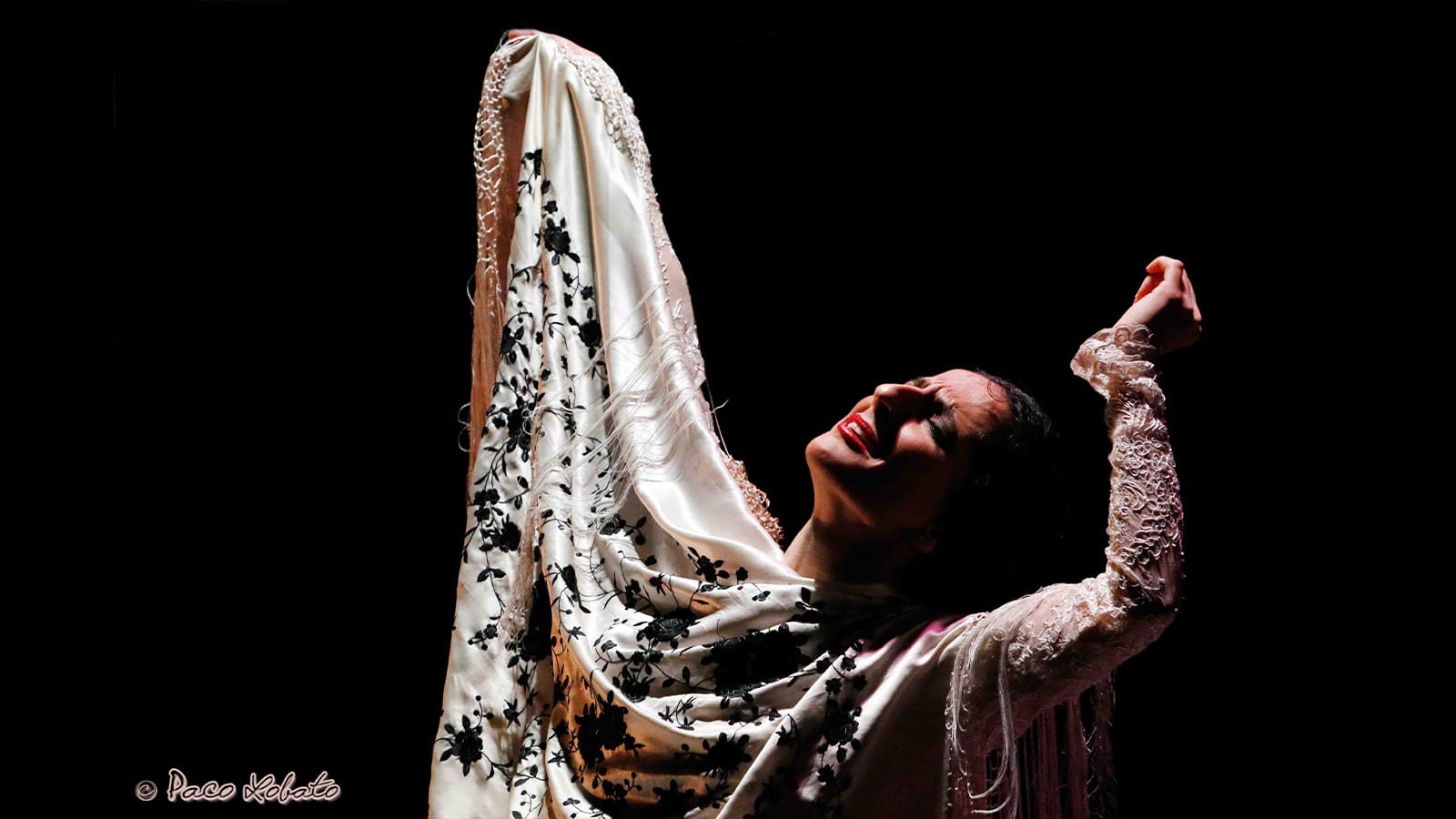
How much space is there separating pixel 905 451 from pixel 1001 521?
16cm

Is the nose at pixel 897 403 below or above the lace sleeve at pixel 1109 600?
above

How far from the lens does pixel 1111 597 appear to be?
1357 mm

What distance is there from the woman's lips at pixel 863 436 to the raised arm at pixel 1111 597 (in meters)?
0.26

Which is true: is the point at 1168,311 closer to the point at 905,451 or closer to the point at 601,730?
the point at 905,451

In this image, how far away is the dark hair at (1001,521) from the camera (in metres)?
1.60

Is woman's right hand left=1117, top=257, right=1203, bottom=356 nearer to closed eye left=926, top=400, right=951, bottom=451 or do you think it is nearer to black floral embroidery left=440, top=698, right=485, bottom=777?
closed eye left=926, top=400, right=951, bottom=451

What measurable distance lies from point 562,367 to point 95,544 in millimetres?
773

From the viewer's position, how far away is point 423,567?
83.0 inches

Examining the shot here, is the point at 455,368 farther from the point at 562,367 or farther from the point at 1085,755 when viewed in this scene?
the point at 1085,755

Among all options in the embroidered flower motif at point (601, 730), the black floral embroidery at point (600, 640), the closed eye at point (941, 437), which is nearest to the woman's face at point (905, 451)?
the closed eye at point (941, 437)

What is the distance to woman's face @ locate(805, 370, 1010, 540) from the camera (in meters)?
1.58

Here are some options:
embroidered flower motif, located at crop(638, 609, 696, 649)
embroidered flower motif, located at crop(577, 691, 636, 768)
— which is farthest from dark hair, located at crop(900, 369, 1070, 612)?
embroidered flower motif, located at crop(577, 691, 636, 768)

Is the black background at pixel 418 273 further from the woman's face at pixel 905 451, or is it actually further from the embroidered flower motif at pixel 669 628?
the embroidered flower motif at pixel 669 628

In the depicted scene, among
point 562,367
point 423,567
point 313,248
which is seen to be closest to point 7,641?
point 423,567
